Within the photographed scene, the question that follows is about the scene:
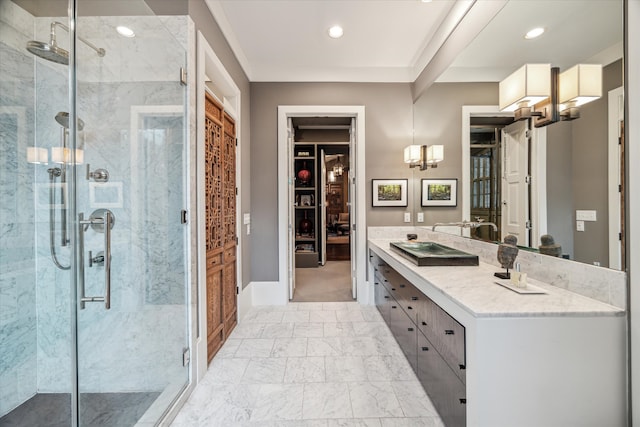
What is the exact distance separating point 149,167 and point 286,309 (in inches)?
91.5

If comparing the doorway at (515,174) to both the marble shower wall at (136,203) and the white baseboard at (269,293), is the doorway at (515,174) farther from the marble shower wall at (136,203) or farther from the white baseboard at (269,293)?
the white baseboard at (269,293)

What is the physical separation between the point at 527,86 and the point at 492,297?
3.98 feet

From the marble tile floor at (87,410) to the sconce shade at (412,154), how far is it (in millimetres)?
3260

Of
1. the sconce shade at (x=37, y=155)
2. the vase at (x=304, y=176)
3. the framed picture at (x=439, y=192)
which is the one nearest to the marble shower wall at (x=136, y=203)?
the sconce shade at (x=37, y=155)

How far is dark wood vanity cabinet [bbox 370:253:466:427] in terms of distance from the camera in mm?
1386

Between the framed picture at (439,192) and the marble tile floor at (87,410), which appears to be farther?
the framed picture at (439,192)

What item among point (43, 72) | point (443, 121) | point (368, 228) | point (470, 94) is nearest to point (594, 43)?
point (470, 94)

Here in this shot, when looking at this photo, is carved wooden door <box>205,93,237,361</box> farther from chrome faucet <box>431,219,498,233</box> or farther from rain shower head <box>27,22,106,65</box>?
chrome faucet <box>431,219,498,233</box>

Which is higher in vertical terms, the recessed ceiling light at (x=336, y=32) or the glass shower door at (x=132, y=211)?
the recessed ceiling light at (x=336, y=32)

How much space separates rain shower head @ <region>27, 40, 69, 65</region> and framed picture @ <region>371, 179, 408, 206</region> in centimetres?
302

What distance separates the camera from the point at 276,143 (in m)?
3.71

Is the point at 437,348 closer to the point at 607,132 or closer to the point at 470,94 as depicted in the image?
the point at 607,132

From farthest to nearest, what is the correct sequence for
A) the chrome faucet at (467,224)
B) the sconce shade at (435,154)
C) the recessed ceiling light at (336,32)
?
the sconce shade at (435,154) < the recessed ceiling light at (336,32) < the chrome faucet at (467,224)

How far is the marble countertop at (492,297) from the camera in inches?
48.4
